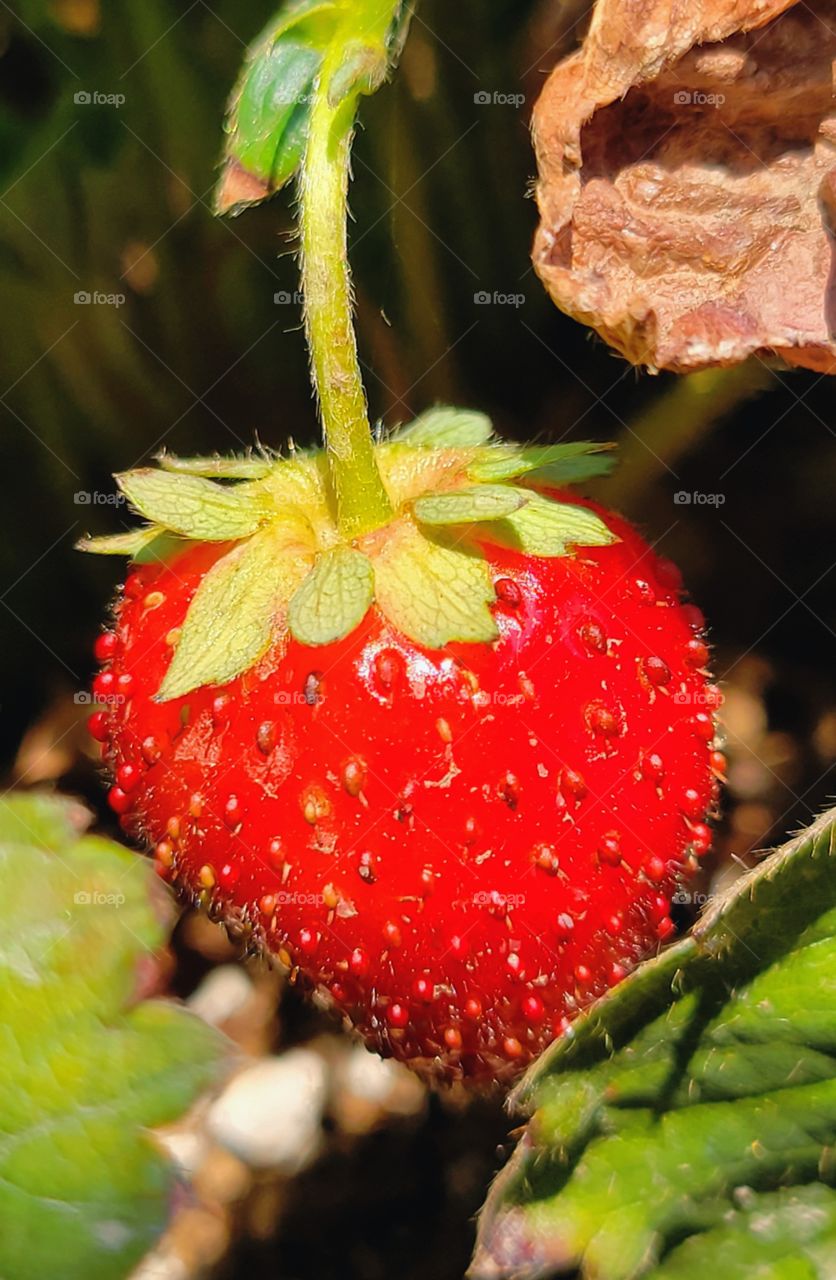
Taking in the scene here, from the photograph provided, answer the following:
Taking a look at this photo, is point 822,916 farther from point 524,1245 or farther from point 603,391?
point 603,391

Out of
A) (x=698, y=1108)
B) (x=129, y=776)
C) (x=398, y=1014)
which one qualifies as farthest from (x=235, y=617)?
(x=698, y=1108)

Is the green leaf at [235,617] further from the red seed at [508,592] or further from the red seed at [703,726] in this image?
the red seed at [703,726]

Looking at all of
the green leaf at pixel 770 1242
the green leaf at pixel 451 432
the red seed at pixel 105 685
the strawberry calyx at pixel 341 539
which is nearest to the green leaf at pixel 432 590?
the strawberry calyx at pixel 341 539

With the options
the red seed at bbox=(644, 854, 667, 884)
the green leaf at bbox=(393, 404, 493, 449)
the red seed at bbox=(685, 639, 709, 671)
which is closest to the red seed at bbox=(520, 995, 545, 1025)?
the red seed at bbox=(644, 854, 667, 884)

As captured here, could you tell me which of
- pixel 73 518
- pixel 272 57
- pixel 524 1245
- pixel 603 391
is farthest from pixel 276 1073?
pixel 272 57

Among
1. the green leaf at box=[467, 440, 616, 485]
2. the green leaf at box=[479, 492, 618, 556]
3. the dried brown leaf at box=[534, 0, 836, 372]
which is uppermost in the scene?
the dried brown leaf at box=[534, 0, 836, 372]

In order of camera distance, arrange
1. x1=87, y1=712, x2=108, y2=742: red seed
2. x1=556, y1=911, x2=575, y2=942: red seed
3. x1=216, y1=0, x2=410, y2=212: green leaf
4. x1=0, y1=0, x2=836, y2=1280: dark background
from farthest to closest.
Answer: x1=0, y1=0, x2=836, y2=1280: dark background → x1=87, y1=712, x2=108, y2=742: red seed → x1=556, y1=911, x2=575, y2=942: red seed → x1=216, y1=0, x2=410, y2=212: green leaf

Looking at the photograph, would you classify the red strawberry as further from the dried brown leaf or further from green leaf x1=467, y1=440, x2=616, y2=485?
the dried brown leaf
